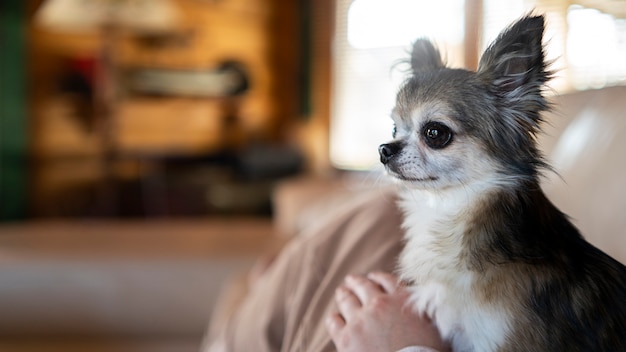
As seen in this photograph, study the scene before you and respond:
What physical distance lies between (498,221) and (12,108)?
277 cm

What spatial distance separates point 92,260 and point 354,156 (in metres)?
2.15

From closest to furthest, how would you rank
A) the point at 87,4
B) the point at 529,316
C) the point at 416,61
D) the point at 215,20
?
1. the point at 529,316
2. the point at 416,61
3. the point at 87,4
4. the point at 215,20

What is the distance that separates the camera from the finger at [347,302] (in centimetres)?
76

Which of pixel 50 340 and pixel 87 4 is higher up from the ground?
pixel 87 4

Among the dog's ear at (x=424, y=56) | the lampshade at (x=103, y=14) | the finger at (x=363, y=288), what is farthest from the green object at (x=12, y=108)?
the dog's ear at (x=424, y=56)

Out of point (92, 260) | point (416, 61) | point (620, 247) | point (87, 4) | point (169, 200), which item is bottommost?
point (169, 200)

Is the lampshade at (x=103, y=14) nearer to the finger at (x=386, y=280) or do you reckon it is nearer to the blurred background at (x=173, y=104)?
the blurred background at (x=173, y=104)

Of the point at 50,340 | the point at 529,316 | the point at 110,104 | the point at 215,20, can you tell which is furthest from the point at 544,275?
the point at 215,20

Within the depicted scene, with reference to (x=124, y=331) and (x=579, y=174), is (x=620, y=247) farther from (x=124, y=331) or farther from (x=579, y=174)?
(x=124, y=331)

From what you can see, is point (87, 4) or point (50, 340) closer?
point (50, 340)

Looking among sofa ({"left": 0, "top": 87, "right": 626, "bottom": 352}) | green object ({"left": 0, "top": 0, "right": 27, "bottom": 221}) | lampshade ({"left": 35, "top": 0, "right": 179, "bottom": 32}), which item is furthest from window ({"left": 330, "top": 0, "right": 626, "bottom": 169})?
green object ({"left": 0, "top": 0, "right": 27, "bottom": 221})

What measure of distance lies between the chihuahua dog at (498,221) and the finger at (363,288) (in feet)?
0.36

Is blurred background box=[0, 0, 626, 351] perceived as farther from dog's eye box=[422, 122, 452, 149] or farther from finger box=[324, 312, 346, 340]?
finger box=[324, 312, 346, 340]

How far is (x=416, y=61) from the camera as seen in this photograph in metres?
0.67
